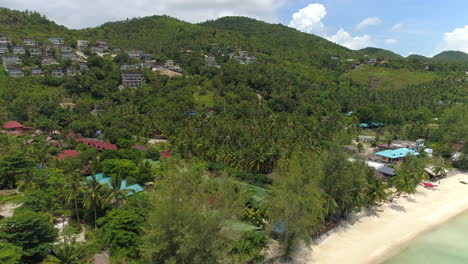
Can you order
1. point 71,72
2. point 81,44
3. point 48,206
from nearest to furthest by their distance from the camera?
point 48,206
point 71,72
point 81,44

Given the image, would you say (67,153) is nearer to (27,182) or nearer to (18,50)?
(27,182)

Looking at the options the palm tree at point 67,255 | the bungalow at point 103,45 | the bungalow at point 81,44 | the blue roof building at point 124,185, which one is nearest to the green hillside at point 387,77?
the bungalow at point 103,45

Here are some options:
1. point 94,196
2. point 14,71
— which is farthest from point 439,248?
point 14,71

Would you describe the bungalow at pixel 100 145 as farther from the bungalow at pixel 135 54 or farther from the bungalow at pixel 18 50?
the bungalow at pixel 135 54

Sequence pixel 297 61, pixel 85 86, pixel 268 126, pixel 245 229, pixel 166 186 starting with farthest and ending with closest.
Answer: pixel 297 61 < pixel 85 86 < pixel 268 126 < pixel 245 229 < pixel 166 186

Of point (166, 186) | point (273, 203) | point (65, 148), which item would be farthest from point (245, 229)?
point (65, 148)

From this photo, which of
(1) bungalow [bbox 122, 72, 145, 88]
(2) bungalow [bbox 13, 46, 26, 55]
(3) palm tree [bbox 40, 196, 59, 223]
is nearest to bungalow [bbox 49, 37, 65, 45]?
(2) bungalow [bbox 13, 46, 26, 55]

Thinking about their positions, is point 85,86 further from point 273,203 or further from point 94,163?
point 273,203
